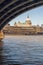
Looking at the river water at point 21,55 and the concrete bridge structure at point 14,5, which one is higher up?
the concrete bridge structure at point 14,5

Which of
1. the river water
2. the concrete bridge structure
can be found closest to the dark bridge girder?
the concrete bridge structure

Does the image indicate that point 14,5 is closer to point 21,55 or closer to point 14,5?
point 14,5

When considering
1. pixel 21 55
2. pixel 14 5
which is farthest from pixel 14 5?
pixel 21 55

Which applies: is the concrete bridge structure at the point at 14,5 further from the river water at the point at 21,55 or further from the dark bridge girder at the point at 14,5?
the river water at the point at 21,55

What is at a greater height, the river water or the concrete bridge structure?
the concrete bridge structure

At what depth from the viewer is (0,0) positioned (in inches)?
1409

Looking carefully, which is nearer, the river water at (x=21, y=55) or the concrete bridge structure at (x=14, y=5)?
the river water at (x=21, y=55)

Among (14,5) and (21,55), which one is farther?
(14,5)

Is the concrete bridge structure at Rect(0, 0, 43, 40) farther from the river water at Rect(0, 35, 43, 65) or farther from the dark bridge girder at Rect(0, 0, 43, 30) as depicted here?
the river water at Rect(0, 35, 43, 65)

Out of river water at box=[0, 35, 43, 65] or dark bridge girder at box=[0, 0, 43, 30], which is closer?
river water at box=[0, 35, 43, 65]

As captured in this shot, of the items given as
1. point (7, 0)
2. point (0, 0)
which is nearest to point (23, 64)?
point (0, 0)

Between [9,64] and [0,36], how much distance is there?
152 feet

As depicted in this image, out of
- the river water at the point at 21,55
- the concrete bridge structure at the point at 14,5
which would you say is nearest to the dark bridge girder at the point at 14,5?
the concrete bridge structure at the point at 14,5

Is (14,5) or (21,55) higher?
(14,5)
